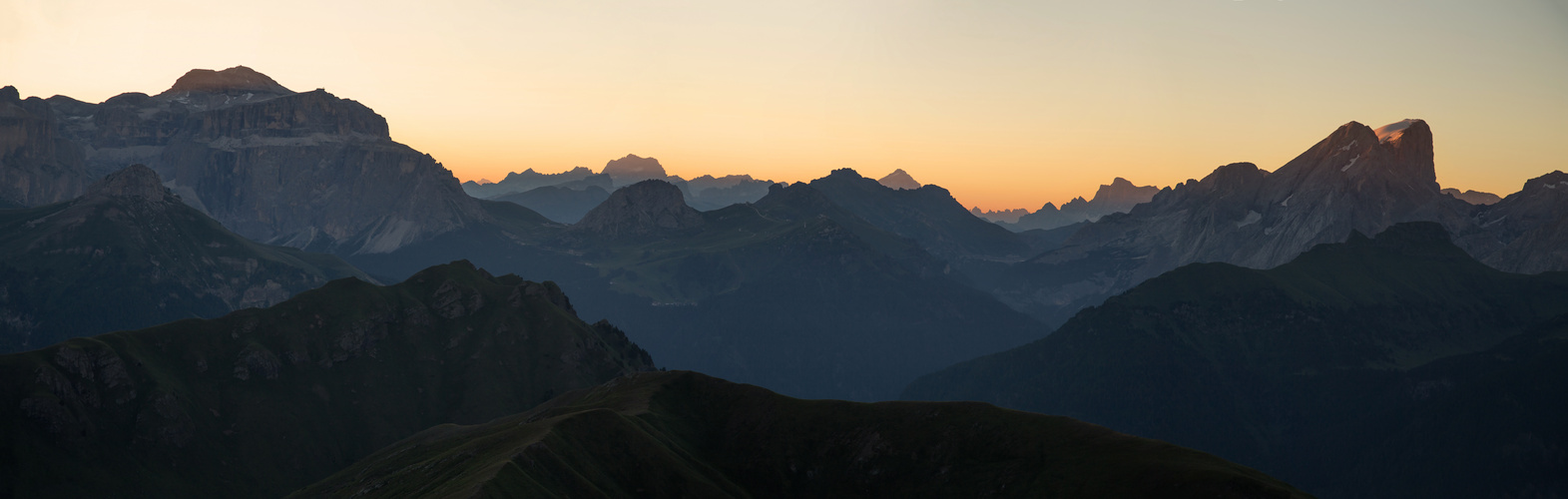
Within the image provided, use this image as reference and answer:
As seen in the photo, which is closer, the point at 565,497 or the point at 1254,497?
the point at 1254,497

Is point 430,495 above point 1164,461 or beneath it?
beneath

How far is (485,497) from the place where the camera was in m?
182

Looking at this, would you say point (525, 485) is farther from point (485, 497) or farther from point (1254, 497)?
point (1254, 497)

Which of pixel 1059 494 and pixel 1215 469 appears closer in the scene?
pixel 1215 469

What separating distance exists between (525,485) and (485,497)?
1336cm

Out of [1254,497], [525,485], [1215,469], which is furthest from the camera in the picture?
[525,485]

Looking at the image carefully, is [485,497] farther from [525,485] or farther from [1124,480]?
[1124,480]

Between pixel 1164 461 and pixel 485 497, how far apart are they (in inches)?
5043

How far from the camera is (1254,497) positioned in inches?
6442

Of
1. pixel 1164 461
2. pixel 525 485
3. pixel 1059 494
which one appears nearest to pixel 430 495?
pixel 525 485

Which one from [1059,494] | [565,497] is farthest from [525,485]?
[1059,494]

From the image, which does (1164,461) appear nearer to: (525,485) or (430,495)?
(525,485)

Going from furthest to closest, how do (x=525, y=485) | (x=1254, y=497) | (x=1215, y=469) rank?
1. (x=525, y=485)
2. (x=1215, y=469)
3. (x=1254, y=497)

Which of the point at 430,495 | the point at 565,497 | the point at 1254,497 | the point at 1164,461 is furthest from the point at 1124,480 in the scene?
the point at 430,495
